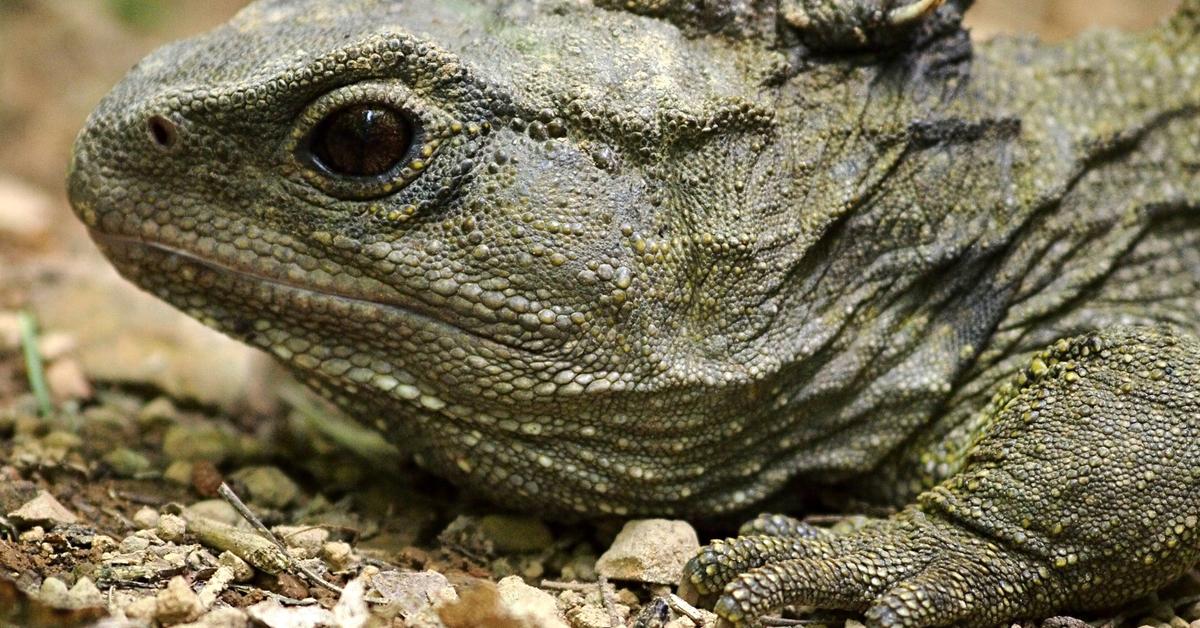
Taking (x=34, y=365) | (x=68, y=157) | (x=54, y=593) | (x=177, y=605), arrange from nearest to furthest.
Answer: (x=177, y=605) → (x=54, y=593) → (x=34, y=365) → (x=68, y=157)

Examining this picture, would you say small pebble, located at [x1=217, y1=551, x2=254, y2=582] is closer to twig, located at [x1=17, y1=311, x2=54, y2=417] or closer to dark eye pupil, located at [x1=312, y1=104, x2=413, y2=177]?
dark eye pupil, located at [x1=312, y1=104, x2=413, y2=177]

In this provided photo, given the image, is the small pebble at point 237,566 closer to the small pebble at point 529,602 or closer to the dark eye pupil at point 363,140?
the small pebble at point 529,602

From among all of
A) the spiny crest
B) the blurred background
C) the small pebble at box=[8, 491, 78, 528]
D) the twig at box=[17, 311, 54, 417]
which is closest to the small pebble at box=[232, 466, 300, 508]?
the small pebble at box=[8, 491, 78, 528]

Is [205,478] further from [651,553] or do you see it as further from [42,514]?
[651,553]

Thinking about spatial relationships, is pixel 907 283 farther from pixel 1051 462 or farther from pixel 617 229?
pixel 617 229

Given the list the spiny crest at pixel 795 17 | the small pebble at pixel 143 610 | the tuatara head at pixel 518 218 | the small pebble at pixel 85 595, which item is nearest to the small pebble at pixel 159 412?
the tuatara head at pixel 518 218

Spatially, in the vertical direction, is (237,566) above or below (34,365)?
below

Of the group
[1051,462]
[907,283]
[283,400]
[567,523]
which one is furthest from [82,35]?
[1051,462]

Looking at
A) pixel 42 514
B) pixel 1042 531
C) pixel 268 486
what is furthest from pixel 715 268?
pixel 42 514
